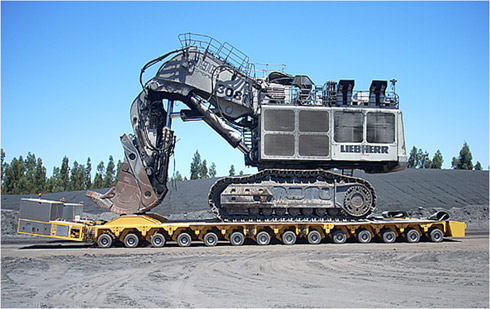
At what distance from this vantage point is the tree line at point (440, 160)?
7700 cm

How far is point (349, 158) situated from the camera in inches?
655

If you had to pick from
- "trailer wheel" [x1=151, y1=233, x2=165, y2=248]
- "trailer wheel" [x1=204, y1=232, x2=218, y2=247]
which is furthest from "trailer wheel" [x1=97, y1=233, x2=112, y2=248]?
"trailer wheel" [x1=204, y1=232, x2=218, y2=247]

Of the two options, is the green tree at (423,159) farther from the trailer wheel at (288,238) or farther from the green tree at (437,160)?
the trailer wheel at (288,238)

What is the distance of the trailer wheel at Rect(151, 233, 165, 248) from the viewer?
16000mm

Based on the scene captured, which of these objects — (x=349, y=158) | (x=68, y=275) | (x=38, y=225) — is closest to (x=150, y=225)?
(x=38, y=225)

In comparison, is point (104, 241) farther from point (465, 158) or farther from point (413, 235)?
point (465, 158)

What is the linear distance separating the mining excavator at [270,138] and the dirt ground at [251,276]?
171 centimetres

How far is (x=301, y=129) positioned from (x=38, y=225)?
395 inches

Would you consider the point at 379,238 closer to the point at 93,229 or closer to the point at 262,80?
the point at 262,80

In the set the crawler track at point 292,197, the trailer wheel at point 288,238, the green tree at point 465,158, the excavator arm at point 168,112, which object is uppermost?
the green tree at point 465,158

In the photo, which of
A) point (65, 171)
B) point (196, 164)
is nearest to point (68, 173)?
point (65, 171)

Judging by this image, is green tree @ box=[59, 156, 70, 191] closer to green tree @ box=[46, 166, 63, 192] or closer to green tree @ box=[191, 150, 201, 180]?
green tree @ box=[46, 166, 63, 192]

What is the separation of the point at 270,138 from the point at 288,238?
12.0 feet

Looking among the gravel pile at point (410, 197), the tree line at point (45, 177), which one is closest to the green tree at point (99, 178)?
the tree line at point (45, 177)
